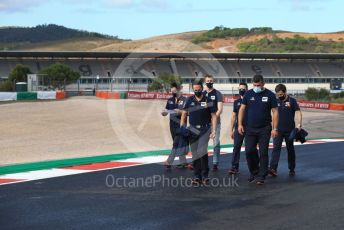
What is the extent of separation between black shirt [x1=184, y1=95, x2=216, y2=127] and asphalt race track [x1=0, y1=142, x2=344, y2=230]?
101 centimetres

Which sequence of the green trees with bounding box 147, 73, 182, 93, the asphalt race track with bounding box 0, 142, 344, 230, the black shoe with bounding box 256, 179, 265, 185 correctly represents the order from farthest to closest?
the green trees with bounding box 147, 73, 182, 93, the black shoe with bounding box 256, 179, 265, 185, the asphalt race track with bounding box 0, 142, 344, 230

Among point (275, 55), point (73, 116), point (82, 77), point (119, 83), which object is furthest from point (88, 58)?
point (73, 116)

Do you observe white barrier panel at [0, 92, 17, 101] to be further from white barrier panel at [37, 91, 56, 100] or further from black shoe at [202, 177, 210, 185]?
black shoe at [202, 177, 210, 185]

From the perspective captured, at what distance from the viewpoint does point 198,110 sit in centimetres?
944

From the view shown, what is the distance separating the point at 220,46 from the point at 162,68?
75564 millimetres

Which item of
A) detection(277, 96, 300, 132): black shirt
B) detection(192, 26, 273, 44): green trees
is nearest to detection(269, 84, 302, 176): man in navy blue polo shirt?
detection(277, 96, 300, 132): black shirt

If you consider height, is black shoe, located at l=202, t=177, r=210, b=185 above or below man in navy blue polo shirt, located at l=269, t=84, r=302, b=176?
below

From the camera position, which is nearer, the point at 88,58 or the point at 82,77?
the point at 82,77

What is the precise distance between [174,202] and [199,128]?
1.85 meters

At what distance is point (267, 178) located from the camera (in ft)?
32.7

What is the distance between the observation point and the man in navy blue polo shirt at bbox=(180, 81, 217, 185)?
370 inches

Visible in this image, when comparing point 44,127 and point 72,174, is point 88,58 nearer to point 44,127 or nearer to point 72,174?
point 44,127

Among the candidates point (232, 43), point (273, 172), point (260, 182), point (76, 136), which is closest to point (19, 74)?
point (76, 136)

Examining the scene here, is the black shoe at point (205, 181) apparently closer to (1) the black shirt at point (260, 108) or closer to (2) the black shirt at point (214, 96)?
(1) the black shirt at point (260, 108)
